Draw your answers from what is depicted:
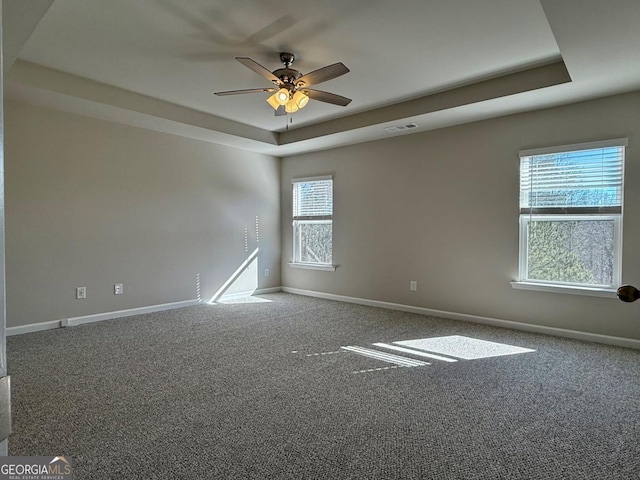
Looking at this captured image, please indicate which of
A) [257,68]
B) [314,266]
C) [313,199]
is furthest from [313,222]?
[257,68]

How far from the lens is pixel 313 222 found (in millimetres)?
6375

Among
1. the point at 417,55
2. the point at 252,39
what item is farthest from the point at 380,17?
the point at 252,39

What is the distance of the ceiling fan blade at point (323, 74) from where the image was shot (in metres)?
2.89

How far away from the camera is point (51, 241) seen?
421cm

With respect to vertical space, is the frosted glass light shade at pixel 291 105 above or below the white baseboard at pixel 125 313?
above

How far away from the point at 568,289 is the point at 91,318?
17.4ft

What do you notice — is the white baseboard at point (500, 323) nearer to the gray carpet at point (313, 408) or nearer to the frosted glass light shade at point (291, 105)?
the gray carpet at point (313, 408)

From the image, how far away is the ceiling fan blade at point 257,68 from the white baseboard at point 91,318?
11.1 ft

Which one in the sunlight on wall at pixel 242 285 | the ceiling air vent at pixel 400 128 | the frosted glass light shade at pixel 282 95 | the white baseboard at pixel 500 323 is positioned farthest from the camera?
the sunlight on wall at pixel 242 285

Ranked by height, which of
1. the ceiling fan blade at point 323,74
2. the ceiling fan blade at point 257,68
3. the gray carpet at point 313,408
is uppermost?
the ceiling fan blade at point 257,68

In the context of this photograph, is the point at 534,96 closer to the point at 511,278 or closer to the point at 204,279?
the point at 511,278

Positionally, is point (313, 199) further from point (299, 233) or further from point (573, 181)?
point (573, 181)

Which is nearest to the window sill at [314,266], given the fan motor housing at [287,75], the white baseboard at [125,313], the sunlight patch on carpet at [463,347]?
the white baseboard at [125,313]

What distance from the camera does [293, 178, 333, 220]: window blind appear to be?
614 cm
